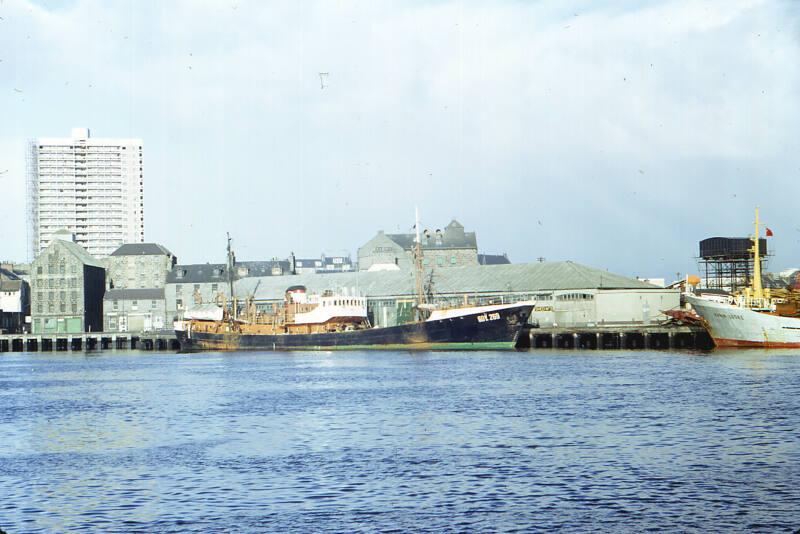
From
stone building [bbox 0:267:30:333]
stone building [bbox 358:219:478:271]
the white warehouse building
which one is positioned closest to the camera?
the white warehouse building

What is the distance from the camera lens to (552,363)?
2992 inches

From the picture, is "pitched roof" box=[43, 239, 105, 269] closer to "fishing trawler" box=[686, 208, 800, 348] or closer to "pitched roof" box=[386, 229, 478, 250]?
"pitched roof" box=[386, 229, 478, 250]

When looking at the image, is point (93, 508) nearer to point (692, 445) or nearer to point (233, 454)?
point (233, 454)

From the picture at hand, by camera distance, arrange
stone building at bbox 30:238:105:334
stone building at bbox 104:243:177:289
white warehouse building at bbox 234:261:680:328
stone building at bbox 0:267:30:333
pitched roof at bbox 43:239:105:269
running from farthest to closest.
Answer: stone building at bbox 0:267:30:333 → stone building at bbox 104:243:177:289 → pitched roof at bbox 43:239:105:269 → stone building at bbox 30:238:105:334 → white warehouse building at bbox 234:261:680:328

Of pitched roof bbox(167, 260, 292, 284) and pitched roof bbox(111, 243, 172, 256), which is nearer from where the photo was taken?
pitched roof bbox(167, 260, 292, 284)

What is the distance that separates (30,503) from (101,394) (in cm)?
3083

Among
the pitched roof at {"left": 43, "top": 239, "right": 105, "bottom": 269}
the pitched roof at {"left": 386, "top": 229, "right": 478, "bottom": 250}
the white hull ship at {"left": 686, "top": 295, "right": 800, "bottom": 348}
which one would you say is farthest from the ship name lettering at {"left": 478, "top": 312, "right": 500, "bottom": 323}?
the pitched roof at {"left": 43, "top": 239, "right": 105, "bottom": 269}

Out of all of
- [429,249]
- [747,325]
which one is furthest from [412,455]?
[429,249]

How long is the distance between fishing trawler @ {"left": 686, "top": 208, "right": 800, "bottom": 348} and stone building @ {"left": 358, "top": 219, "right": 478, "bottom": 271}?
65.1 metres

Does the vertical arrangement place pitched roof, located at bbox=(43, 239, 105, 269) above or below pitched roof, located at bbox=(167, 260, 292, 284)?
above

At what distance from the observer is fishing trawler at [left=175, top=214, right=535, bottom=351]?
99625mm

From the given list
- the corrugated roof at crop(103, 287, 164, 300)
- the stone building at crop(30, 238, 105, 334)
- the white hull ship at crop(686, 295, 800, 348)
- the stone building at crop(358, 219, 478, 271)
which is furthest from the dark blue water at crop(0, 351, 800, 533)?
the stone building at crop(358, 219, 478, 271)

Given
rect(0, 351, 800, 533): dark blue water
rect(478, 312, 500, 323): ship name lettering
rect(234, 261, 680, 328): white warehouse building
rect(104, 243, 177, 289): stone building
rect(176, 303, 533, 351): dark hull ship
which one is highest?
rect(104, 243, 177, 289): stone building

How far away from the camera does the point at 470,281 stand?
12631 cm
